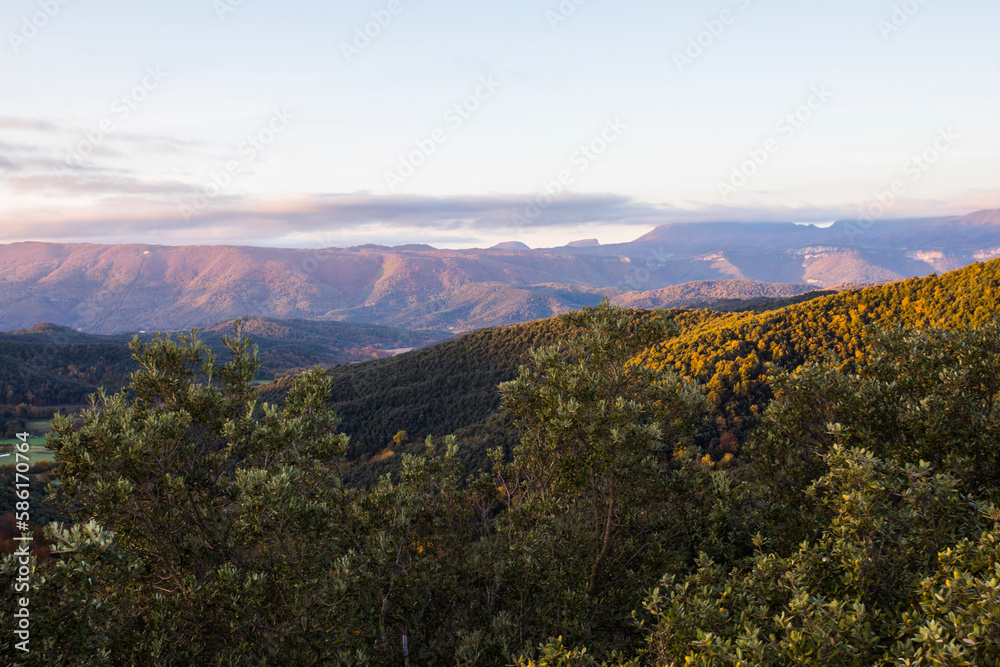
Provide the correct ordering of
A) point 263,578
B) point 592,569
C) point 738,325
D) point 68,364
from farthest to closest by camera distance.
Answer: point 68,364 → point 738,325 → point 592,569 → point 263,578

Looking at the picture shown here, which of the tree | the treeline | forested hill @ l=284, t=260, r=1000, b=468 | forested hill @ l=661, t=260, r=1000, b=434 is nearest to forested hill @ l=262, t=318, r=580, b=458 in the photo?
forested hill @ l=284, t=260, r=1000, b=468

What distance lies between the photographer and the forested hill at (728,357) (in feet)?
178

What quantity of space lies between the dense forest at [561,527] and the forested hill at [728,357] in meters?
3.56

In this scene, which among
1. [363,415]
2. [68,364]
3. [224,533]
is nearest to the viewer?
[224,533]

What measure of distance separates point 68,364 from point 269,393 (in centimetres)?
11352

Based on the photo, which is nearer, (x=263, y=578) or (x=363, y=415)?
(x=263, y=578)

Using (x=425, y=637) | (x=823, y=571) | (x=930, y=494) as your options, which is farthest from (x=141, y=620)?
(x=930, y=494)

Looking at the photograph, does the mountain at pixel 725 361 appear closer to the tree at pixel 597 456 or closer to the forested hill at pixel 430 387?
the forested hill at pixel 430 387

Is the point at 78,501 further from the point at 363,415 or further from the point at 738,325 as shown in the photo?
the point at 363,415

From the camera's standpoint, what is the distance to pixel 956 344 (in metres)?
11.8

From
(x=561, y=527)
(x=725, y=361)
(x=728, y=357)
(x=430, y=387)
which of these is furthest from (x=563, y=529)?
(x=430, y=387)

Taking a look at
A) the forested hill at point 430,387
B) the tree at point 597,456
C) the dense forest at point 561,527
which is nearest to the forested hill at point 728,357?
the forested hill at point 430,387

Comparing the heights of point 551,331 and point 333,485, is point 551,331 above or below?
below

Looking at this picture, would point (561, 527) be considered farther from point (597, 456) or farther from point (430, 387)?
point (430, 387)
